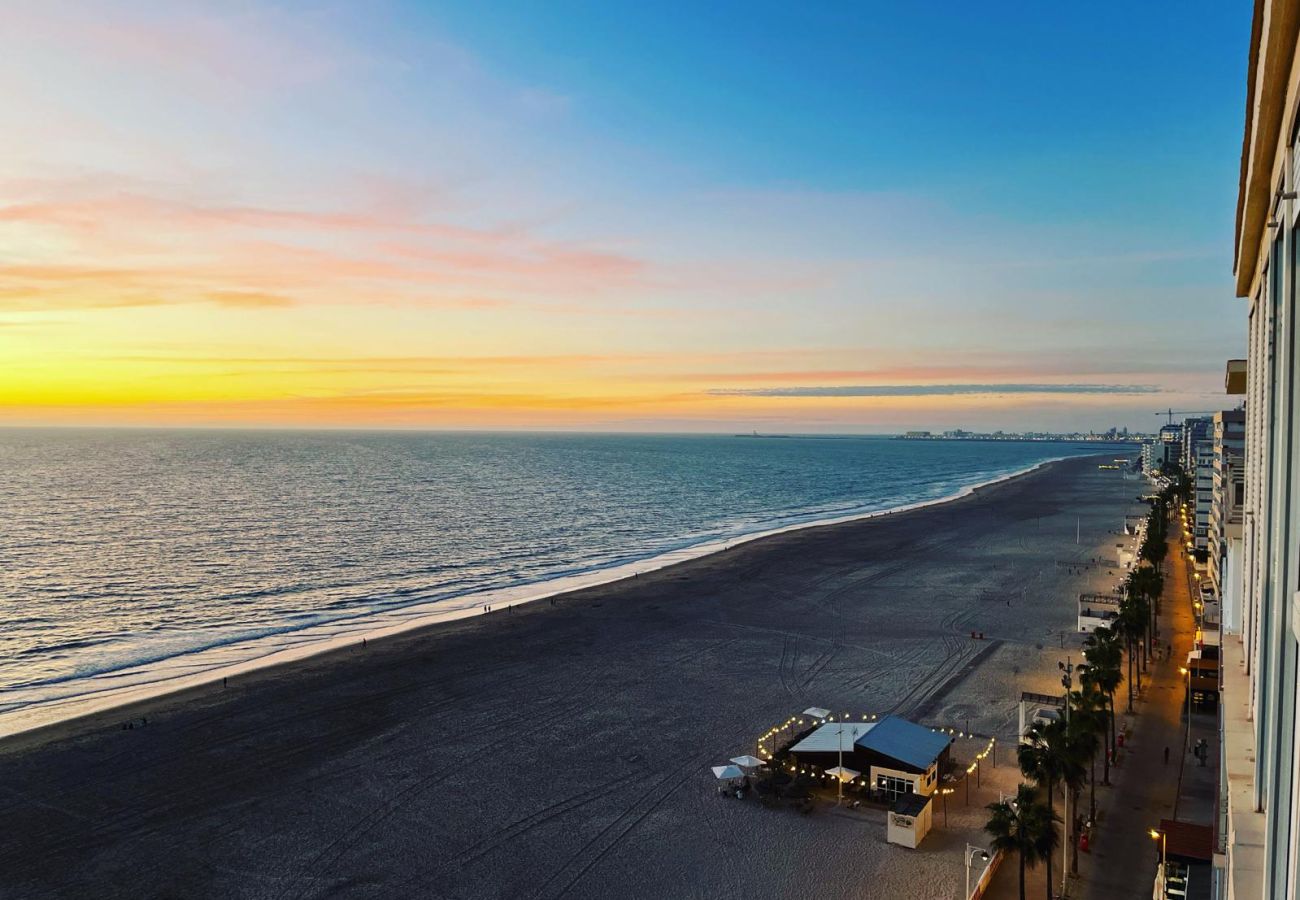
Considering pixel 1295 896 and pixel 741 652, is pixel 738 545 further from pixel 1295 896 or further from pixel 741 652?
pixel 1295 896

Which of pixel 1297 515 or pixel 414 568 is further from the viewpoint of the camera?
pixel 414 568

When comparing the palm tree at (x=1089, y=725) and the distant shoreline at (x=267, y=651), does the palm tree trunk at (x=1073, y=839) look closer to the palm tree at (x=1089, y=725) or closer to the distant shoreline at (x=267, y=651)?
the palm tree at (x=1089, y=725)

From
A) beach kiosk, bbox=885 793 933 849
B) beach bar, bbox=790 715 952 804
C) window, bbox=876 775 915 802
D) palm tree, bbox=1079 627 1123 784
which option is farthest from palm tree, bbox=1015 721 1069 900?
palm tree, bbox=1079 627 1123 784

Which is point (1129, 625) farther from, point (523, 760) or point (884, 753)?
point (523, 760)

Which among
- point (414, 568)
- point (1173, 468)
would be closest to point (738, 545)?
point (414, 568)

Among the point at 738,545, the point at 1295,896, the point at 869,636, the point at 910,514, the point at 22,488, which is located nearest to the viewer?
the point at 1295,896

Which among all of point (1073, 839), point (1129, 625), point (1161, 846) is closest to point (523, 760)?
point (1073, 839)

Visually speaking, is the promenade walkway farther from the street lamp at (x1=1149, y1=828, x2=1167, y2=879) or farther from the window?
the window
